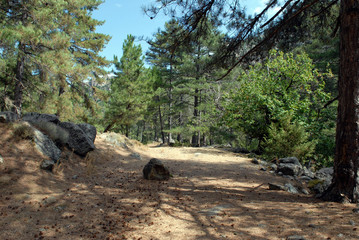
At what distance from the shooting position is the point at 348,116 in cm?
417

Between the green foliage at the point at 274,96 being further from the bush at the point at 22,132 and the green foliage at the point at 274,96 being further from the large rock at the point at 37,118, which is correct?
the bush at the point at 22,132

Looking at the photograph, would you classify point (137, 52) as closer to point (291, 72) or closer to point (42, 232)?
point (291, 72)

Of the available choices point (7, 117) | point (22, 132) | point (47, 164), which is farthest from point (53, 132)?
point (47, 164)

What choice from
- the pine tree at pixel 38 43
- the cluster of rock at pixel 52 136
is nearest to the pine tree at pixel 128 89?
the pine tree at pixel 38 43

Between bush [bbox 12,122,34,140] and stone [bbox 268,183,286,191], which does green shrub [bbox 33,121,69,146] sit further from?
stone [bbox 268,183,286,191]

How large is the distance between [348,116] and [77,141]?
7.71 meters

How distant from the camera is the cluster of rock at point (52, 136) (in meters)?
6.17

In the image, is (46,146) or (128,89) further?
(128,89)

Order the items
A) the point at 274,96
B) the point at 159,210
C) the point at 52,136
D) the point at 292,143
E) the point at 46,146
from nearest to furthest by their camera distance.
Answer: the point at 159,210
the point at 46,146
the point at 52,136
the point at 292,143
the point at 274,96

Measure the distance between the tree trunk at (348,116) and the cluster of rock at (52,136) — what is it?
21.3 feet

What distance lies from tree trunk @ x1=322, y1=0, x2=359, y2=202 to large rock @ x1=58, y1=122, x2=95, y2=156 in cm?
712

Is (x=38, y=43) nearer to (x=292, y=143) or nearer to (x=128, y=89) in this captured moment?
(x=128, y=89)

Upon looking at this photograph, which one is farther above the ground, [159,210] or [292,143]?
[292,143]

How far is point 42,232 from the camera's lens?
10.0ft
